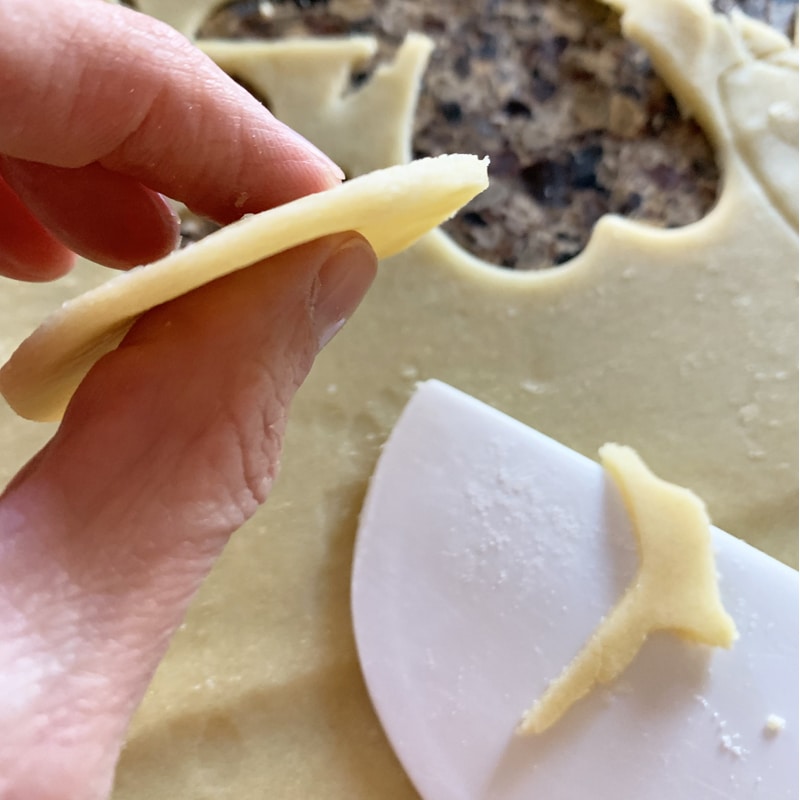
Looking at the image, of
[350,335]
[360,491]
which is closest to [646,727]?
[360,491]

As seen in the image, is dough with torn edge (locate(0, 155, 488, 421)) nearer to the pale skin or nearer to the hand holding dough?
the pale skin

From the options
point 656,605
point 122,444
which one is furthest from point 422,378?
point 122,444

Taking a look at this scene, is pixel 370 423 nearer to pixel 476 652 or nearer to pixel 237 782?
pixel 476 652

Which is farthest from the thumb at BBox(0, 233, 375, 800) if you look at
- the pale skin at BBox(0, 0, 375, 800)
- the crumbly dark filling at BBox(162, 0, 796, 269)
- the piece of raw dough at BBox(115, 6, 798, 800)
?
the crumbly dark filling at BBox(162, 0, 796, 269)

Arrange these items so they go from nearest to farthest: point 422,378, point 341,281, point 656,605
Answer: point 341,281
point 656,605
point 422,378

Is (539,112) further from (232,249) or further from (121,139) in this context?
(232,249)

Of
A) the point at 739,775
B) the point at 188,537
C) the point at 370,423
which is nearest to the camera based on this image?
the point at 188,537
